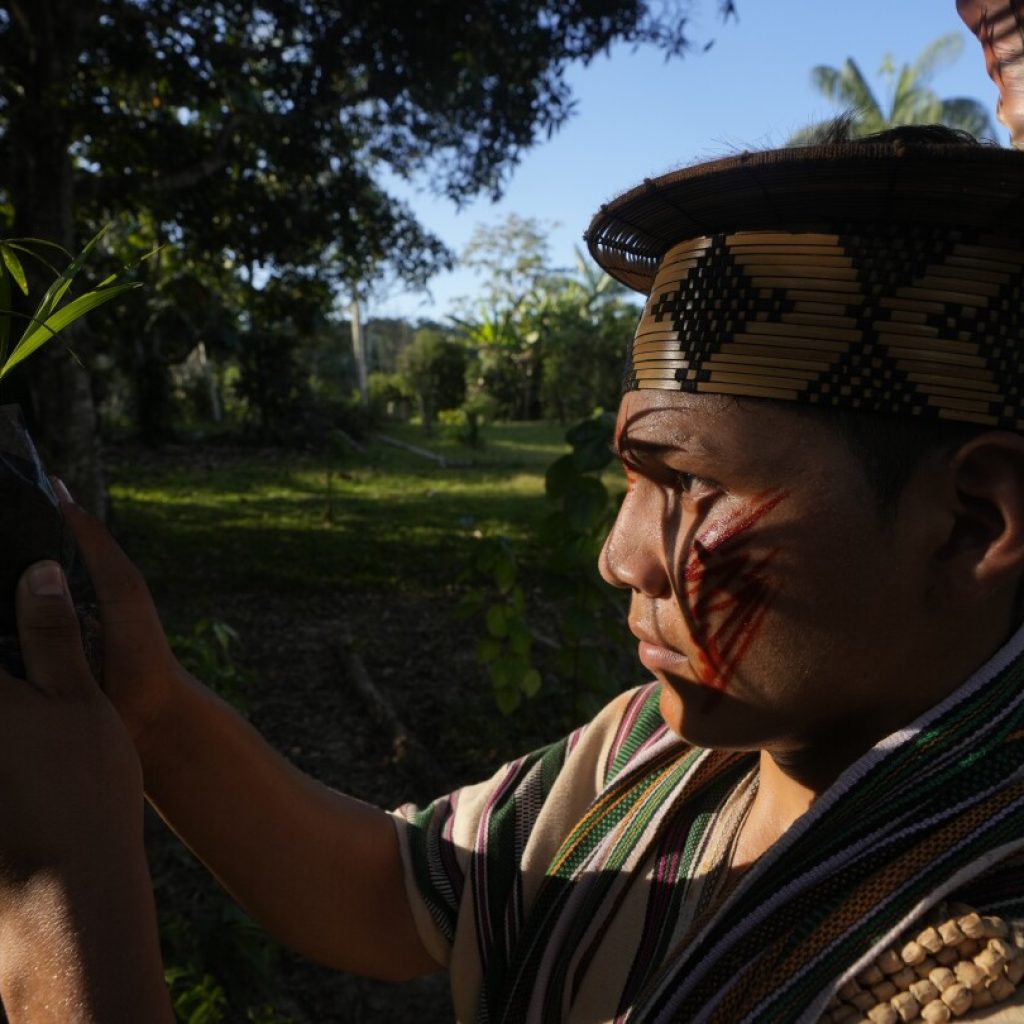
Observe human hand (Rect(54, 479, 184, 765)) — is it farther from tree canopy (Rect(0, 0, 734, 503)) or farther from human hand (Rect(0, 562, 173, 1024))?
tree canopy (Rect(0, 0, 734, 503))

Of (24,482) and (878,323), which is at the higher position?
(878,323)

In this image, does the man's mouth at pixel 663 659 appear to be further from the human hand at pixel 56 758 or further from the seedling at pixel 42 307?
the seedling at pixel 42 307

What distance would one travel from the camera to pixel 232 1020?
2.67 metres

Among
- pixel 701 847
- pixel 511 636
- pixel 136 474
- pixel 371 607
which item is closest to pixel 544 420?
pixel 136 474

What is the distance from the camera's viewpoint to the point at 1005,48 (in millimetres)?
1124

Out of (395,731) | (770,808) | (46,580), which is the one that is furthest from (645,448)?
(395,731)

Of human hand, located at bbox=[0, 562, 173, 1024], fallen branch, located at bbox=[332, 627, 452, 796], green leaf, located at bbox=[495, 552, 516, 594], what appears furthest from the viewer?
fallen branch, located at bbox=[332, 627, 452, 796]

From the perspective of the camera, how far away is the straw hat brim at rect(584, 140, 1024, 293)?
836 mm

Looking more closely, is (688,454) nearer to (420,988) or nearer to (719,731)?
(719,731)

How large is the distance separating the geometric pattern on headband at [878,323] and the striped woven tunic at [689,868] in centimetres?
30

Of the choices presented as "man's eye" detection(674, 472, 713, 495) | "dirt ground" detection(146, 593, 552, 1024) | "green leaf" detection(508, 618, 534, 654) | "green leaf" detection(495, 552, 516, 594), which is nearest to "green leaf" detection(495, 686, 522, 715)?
"green leaf" detection(508, 618, 534, 654)

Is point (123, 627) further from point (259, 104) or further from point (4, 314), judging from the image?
point (259, 104)

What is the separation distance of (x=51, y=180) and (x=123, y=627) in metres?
6.13

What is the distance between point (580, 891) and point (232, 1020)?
6.30 feet
